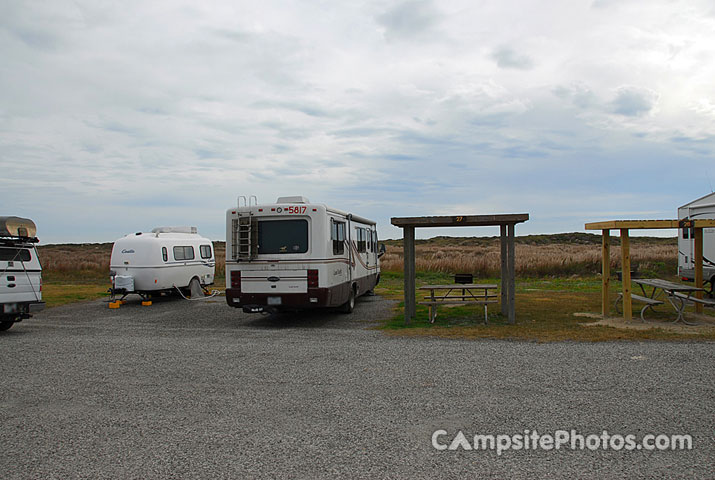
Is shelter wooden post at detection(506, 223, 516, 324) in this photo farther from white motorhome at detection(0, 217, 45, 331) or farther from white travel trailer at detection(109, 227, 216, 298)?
white travel trailer at detection(109, 227, 216, 298)

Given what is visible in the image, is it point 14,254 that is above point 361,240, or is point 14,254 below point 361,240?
below

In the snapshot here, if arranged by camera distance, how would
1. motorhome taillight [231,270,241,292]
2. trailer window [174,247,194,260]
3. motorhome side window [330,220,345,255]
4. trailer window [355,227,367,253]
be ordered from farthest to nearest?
trailer window [174,247,194,260] → trailer window [355,227,367,253] → motorhome side window [330,220,345,255] → motorhome taillight [231,270,241,292]

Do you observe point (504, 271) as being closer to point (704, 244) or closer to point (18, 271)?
point (704, 244)

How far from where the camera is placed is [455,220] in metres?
11.3

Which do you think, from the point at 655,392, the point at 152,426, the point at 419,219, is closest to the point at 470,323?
the point at 419,219

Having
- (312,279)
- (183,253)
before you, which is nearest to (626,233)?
(312,279)

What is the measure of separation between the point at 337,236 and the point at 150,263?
22.6 ft

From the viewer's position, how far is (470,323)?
11.5 meters

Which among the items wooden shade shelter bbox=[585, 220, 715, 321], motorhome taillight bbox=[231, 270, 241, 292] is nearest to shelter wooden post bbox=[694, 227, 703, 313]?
wooden shade shelter bbox=[585, 220, 715, 321]

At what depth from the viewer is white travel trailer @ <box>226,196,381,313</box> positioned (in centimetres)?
1153

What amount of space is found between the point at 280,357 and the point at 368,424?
3.41 metres

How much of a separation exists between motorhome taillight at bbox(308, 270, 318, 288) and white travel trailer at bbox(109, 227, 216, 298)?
7.02 meters

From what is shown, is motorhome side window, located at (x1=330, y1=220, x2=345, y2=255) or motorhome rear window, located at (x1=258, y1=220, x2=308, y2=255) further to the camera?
motorhome side window, located at (x1=330, y1=220, x2=345, y2=255)

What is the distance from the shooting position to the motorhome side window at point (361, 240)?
1476cm
